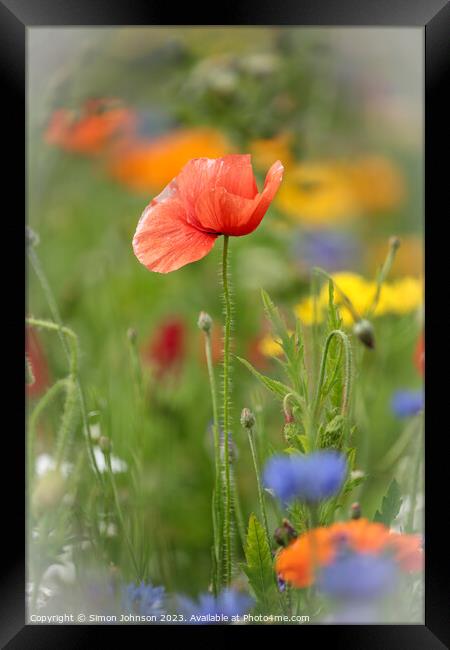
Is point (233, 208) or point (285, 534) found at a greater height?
point (233, 208)

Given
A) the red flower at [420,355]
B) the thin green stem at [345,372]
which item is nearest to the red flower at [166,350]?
the red flower at [420,355]

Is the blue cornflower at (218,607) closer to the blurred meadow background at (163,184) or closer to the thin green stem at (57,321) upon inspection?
the blurred meadow background at (163,184)

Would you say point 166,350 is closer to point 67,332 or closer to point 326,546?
point 67,332

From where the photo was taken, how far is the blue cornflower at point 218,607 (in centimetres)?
153

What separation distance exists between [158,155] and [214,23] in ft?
1.08

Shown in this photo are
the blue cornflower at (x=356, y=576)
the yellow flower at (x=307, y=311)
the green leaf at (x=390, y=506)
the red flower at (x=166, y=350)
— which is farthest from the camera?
the red flower at (x=166, y=350)

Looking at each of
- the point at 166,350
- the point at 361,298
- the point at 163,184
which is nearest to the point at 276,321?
the point at 361,298

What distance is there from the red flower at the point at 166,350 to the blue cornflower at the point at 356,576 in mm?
800

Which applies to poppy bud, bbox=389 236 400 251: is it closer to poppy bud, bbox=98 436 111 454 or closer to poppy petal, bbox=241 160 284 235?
poppy petal, bbox=241 160 284 235

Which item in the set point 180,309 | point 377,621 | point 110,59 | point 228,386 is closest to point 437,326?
point 228,386

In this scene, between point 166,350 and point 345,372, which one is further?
point 166,350

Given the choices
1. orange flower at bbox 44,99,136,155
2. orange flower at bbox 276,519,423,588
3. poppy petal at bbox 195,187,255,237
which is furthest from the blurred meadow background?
poppy petal at bbox 195,187,255,237

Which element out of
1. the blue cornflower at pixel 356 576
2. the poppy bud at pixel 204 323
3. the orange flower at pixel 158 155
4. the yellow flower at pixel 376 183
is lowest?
the blue cornflower at pixel 356 576

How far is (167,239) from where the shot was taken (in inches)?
57.6
